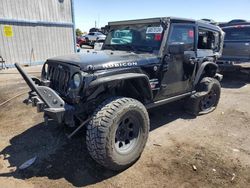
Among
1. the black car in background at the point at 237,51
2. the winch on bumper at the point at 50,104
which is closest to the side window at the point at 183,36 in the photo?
the winch on bumper at the point at 50,104

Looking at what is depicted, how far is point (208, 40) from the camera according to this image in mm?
5434

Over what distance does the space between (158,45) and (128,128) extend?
1515 millimetres

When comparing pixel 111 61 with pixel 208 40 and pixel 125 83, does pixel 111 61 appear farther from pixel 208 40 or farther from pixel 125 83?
pixel 208 40

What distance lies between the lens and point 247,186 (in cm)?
283

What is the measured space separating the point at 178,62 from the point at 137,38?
86 centimetres

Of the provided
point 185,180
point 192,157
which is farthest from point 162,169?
point 192,157

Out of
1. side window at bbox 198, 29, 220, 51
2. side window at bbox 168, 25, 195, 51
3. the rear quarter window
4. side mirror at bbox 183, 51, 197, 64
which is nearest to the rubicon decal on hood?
side window at bbox 168, 25, 195, 51

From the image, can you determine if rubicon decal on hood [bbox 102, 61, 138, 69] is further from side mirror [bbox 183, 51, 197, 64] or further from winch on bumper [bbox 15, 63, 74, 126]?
side mirror [bbox 183, 51, 197, 64]

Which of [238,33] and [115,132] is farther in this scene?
[238,33]

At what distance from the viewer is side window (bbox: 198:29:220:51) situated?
5.22 metres

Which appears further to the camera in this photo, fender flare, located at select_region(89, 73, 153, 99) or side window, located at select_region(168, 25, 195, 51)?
side window, located at select_region(168, 25, 195, 51)

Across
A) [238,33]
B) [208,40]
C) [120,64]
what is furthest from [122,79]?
[238,33]

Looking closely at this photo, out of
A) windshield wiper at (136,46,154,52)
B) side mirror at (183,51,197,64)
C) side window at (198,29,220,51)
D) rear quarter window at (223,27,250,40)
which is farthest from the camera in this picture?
rear quarter window at (223,27,250,40)

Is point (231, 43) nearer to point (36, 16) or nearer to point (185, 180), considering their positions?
point (185, 180)
